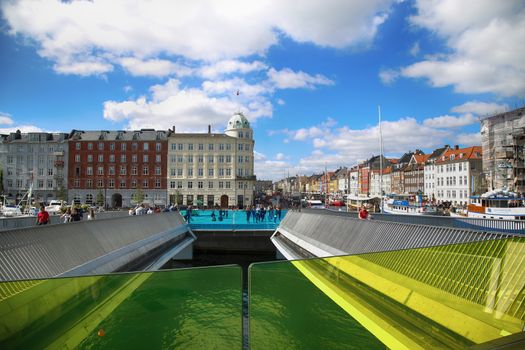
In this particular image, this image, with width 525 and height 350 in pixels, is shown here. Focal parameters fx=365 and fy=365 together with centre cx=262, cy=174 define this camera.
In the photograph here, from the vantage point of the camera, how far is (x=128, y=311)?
11.5 ft

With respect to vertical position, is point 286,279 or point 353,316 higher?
point 286,279

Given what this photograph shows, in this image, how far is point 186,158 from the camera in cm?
7762

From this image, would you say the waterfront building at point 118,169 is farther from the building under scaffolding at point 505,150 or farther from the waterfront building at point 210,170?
the building under scaffolding at point 505,150

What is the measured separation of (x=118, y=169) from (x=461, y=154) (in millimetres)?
81839

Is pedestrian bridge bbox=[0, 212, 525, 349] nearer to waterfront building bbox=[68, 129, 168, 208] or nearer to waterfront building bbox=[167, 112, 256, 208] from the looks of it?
waterfront building bbox=[167, 112, 256, 208]

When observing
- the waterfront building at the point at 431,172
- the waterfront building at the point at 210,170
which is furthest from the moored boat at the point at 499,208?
the waterfront building at the point at 431,172

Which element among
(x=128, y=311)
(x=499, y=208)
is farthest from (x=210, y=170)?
(x=128, y=311)

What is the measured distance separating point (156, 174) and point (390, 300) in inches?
2984

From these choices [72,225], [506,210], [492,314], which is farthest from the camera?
[506,210]

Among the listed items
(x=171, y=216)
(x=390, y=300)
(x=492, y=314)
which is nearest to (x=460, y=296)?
(x=492, y=314)

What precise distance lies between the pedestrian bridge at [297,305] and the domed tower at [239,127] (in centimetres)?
7480

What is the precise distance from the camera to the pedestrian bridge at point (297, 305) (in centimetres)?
339

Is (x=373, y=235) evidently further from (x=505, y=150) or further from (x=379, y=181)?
(x=379, y=181)

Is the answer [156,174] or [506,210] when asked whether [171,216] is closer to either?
[506,210]
